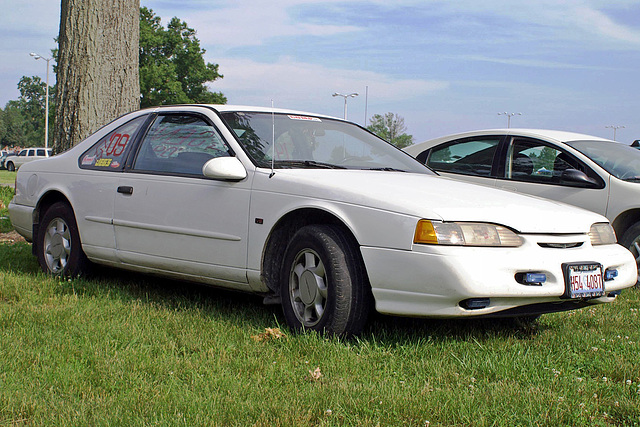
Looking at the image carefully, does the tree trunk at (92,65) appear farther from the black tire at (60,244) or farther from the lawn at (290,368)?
the lawn at (290,368)

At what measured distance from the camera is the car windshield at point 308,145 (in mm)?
4711

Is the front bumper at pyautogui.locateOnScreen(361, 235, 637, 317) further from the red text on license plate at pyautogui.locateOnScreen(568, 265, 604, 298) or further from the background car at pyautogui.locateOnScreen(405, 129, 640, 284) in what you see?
the background car at pyautogui.locateOnScreen(405, 129, 640, 284)

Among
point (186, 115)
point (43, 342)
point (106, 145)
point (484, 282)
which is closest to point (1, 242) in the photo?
point (106, 145)

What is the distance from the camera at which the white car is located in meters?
3.70

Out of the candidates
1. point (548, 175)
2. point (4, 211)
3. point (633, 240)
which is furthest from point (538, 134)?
point (4, 211)

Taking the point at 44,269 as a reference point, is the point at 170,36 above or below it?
above

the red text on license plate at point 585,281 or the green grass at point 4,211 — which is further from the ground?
the red text on license plate at point 585,281

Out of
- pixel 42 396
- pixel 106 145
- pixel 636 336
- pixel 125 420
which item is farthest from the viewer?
pixel 106 145

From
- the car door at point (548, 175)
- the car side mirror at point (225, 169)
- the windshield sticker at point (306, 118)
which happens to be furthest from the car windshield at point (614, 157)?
the car side mirror at point (225, 169)

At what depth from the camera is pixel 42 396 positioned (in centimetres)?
313

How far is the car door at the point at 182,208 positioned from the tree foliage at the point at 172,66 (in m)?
43.4

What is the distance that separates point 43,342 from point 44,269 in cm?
222

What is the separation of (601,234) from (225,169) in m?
2.29

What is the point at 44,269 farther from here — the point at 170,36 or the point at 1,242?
the point at 170,36
